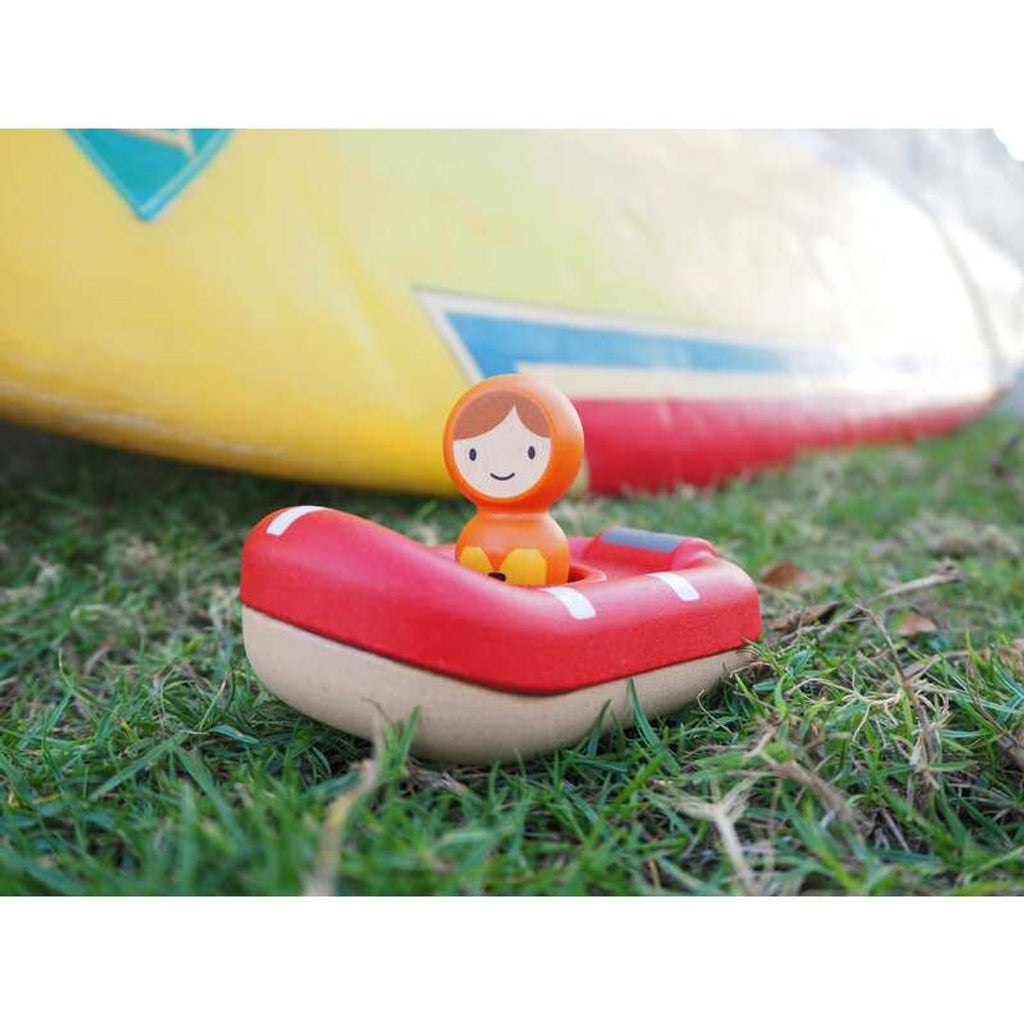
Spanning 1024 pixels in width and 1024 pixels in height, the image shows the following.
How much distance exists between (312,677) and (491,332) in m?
1.20

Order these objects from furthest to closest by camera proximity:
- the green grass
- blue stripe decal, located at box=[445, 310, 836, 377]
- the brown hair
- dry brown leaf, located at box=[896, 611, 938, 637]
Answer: blue stripe decal, located at box=[445, 310, 836, 377] → dry brown leaf, located at box=[896, 611, 938, 637] → the brown hair → the green grass

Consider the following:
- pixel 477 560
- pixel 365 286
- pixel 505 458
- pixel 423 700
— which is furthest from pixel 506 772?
pixel 365 286

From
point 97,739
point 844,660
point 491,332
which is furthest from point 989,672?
point 491,332

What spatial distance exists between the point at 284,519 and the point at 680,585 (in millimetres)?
446

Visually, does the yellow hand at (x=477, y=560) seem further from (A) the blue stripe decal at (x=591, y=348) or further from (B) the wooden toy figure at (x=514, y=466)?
(A) the blue stripe decal at (x=591, y=348)

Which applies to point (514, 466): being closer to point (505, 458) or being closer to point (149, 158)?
point (505, 458)

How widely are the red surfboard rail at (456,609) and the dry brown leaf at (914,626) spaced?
462mm

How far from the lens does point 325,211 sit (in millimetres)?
1936

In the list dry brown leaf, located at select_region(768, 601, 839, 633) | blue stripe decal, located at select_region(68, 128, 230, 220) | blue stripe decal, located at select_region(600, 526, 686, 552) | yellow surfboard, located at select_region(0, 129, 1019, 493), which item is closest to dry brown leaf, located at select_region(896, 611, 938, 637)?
dry brown leaf, located at select_region(768, 601, 839, 633)

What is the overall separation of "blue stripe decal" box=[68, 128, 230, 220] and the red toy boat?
2.93 feet

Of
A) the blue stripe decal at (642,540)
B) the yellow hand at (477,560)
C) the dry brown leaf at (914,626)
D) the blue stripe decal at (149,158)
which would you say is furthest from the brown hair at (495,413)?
the blue stripe decal at (149,158)

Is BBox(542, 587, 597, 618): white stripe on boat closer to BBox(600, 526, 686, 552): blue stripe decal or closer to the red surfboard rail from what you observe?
the red surfboard rail

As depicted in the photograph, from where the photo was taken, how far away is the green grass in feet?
2.89
